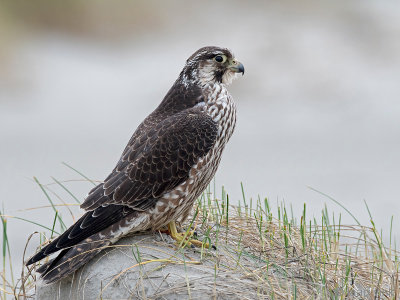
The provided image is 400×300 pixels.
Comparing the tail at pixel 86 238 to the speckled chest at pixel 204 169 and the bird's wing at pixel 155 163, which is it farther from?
the speckled chest at pixel 204 169

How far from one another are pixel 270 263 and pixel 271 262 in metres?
0.01

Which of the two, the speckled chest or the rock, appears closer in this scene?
the rock

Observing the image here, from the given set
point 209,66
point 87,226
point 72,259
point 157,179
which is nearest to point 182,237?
point 157,179

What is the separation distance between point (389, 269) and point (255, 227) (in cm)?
78

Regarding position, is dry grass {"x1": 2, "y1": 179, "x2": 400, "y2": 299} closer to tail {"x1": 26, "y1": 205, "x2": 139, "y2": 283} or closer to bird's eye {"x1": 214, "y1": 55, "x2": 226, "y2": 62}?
tail {"x1": 26, "y1": 205, "x2": 139, "y2": 283}

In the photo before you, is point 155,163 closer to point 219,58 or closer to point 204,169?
point 204,169

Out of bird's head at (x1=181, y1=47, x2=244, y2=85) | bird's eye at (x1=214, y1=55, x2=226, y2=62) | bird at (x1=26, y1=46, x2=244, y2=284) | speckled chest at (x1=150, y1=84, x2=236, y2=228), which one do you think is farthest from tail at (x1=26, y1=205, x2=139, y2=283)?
bird's eye at (x1=214, y1=55, x2=226, y2=62)

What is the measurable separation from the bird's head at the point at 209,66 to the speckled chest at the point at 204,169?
0.07m

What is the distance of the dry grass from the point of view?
4590mm

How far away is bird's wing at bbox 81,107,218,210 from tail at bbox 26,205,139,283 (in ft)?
0.21

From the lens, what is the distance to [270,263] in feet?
16.1

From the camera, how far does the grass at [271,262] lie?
461 cm

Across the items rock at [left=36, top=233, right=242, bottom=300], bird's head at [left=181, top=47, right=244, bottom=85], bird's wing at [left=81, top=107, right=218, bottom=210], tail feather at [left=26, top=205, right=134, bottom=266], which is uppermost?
bird's head at [left=181, top=47, right=244, bottom=85]

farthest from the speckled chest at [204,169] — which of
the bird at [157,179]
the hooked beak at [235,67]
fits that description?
the hooked beak at [235,67]
